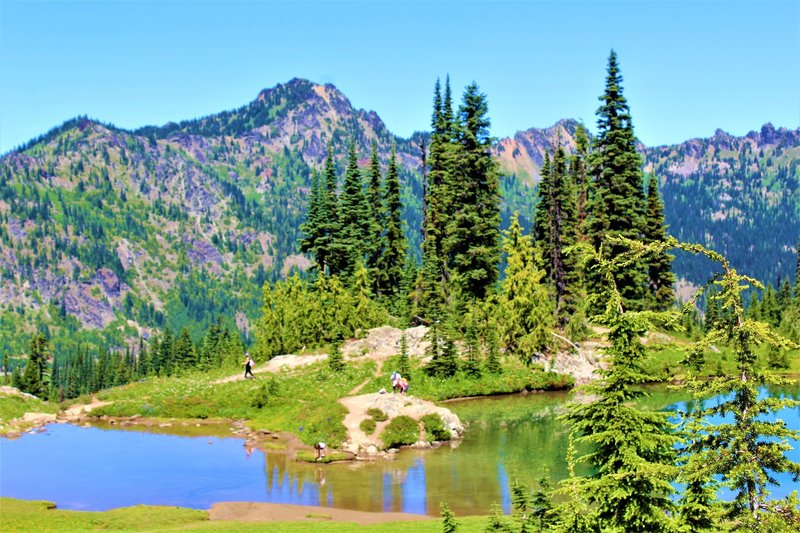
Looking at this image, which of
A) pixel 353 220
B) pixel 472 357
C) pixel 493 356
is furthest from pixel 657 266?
pixel 353 220

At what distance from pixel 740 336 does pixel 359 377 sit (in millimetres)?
47850

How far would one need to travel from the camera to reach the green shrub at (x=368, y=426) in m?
46.4

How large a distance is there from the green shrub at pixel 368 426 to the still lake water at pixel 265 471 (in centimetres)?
282

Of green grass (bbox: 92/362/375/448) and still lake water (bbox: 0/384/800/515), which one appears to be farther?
green grass (bbox: 92/362/375/448)

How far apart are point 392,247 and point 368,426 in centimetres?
4255

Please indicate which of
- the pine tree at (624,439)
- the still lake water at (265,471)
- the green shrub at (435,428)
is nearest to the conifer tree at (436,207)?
the green shrub at (435,428)

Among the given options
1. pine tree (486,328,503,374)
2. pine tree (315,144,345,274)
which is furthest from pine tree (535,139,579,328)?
pine tree (315,144,345,274)

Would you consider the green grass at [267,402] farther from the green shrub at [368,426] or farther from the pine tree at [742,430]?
the pine tree at [742,430]

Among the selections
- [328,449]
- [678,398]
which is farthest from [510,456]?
[678,398]

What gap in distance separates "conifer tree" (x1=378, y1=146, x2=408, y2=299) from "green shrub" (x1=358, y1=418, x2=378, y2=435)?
3968 centimetres

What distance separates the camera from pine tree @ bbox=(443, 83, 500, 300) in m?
72.4

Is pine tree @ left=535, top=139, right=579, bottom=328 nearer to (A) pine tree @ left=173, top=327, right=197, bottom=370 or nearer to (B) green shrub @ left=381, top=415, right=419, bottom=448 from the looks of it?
(B) green shrub @ left=381, top=415, right=419, bottom=448

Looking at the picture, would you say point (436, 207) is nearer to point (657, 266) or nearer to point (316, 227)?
point (316, 227)

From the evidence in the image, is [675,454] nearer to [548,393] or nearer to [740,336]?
[740,336]
